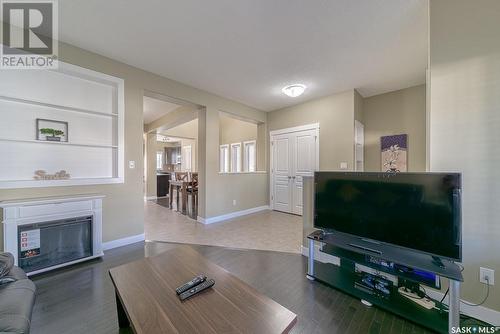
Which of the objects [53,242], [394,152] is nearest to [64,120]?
[53,242]

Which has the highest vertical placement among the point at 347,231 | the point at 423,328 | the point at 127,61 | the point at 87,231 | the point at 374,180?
the point at 127,61

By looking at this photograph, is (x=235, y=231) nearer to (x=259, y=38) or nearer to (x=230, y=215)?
(x=230, y=215)

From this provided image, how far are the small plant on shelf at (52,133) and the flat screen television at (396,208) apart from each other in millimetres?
3389

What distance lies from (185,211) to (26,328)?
4375 mm

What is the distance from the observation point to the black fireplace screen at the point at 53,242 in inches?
83.9

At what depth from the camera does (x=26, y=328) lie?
3.18 feet

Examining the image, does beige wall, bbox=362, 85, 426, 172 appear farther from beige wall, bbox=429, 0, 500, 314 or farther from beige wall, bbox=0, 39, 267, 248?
beige wall, bbox=0, 39, 267, 248

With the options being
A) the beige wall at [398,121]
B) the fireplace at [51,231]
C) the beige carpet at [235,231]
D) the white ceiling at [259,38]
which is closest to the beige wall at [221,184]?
the beige carpet at [235,231]

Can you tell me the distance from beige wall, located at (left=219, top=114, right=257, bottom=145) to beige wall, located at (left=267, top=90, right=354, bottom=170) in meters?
2.29

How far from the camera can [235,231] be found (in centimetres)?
378

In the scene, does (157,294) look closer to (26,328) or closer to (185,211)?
(26,328)

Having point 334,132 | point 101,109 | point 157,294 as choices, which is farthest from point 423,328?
point 101,109

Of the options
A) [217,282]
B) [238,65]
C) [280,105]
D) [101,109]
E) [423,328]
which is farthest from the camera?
[280,105]

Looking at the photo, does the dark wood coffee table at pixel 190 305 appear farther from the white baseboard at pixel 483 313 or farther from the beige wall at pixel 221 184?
the beige wall at pixel 221 184
